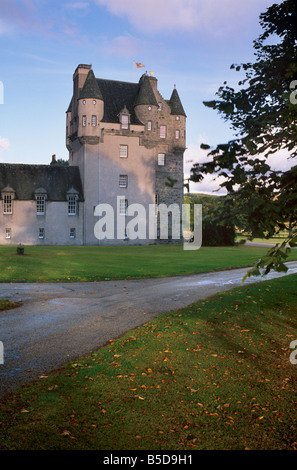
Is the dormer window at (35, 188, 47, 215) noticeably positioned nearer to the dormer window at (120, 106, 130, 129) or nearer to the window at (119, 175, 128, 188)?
the window at (119, 175, 128, 188)

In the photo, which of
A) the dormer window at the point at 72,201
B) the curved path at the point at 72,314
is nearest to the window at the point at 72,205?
the dormer window at the point at 72,201

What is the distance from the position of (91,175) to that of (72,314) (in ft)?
142

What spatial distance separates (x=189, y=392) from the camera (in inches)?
297

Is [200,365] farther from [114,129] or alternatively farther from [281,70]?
[114,129]

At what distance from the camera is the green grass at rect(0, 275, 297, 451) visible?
5.99 metres

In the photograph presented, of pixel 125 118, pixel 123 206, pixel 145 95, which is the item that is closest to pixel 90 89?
pixel 125 118

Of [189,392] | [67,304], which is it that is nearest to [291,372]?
[189,392]

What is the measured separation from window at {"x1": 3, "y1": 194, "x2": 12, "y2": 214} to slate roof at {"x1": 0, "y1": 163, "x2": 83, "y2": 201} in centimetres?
88

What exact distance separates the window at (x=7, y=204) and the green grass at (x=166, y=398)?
4469cm

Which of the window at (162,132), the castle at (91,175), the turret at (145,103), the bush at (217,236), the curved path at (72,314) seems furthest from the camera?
the window at (162,132)

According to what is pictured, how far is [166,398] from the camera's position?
7230mm

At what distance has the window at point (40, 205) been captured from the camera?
177ft

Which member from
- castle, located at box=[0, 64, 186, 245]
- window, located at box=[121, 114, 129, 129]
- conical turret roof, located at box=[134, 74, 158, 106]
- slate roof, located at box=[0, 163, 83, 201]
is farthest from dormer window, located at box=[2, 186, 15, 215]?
conical turret roof, located at box=[134, 74, 158, 106]

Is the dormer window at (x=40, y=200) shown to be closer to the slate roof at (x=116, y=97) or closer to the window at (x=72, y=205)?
the window at (x=72, y=205)
